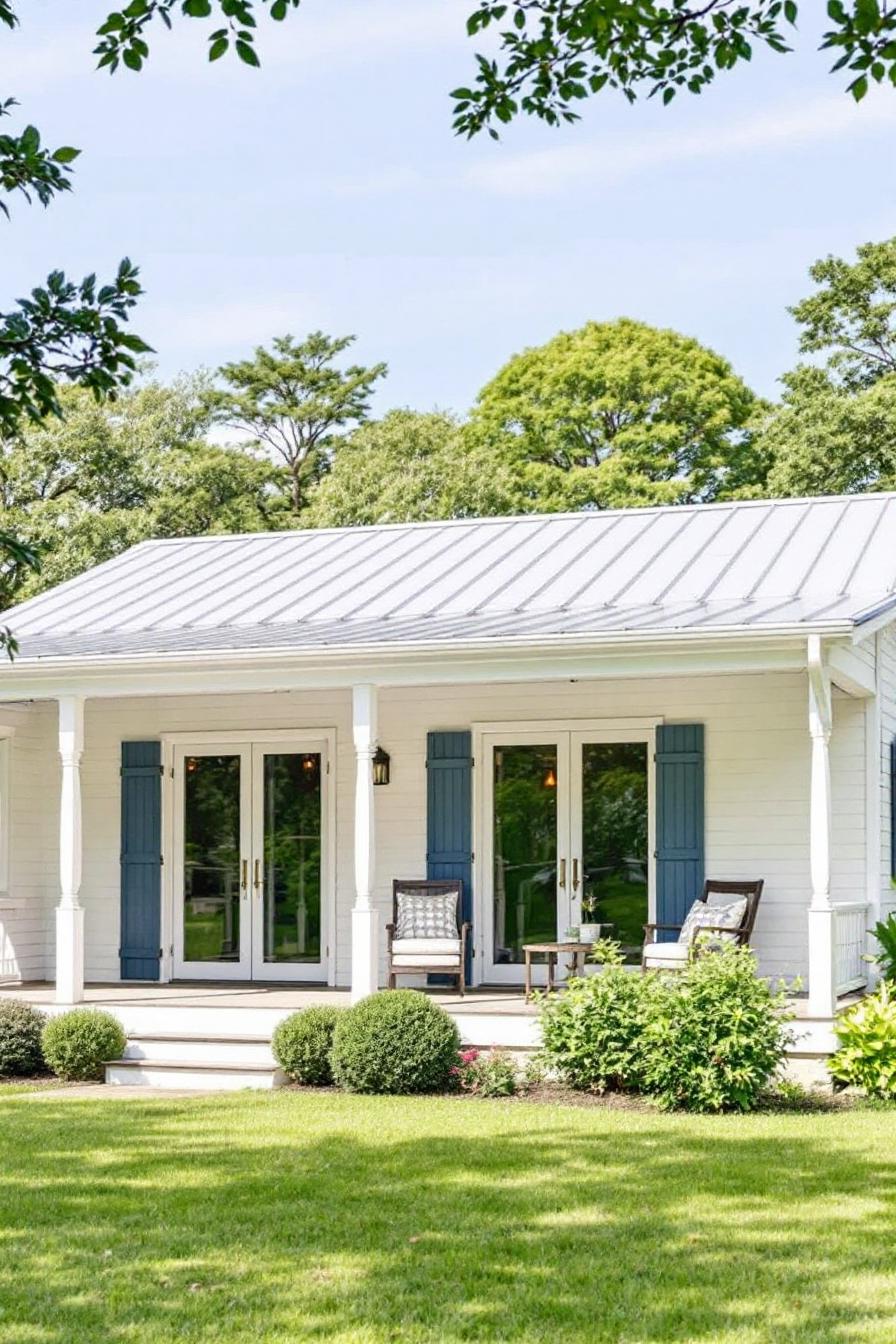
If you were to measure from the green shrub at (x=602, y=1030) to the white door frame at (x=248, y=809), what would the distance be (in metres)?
A: 3.93

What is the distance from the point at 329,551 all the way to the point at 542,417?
52.9 feet

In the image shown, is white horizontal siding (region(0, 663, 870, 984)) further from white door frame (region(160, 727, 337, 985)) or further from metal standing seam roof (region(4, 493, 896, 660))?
metal standing seam roof (region(4, 493, 896, 660))

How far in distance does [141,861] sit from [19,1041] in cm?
293

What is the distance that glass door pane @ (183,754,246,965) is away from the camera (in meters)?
14.0

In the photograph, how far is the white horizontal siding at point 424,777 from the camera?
12.5 metres

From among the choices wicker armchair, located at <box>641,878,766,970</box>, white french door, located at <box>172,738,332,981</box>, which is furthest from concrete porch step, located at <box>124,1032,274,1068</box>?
wicker armchair, located at <box>641,878,766,970</box>

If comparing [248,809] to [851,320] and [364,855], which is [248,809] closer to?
[364,855]

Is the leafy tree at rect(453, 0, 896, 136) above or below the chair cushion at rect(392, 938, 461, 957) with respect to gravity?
above

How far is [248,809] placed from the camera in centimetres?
1399

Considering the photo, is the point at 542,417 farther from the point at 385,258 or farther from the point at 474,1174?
the point at 474,1174

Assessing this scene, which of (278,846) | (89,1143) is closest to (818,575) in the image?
(278,846)

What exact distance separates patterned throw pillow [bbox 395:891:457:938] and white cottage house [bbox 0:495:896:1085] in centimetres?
39

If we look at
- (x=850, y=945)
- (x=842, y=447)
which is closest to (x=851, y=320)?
(x=842, y=447)

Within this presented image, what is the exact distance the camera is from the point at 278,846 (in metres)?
13.9
